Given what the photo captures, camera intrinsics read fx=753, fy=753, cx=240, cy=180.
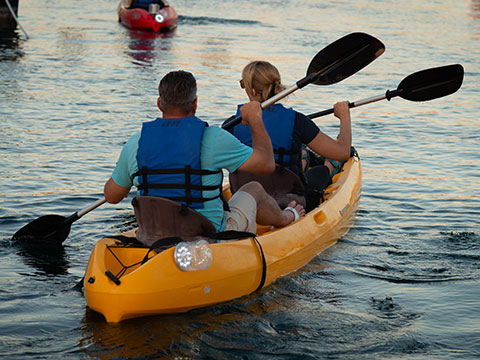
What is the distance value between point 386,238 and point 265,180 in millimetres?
1491

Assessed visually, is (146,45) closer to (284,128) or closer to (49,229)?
(49,229)

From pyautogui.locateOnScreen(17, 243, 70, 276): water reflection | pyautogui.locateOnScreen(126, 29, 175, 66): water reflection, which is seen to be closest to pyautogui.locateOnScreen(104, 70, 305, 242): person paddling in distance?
pyautogui.locateOnScreen(17, 243, 70, 276): water reflection

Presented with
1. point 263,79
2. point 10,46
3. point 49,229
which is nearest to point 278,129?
point 263,79

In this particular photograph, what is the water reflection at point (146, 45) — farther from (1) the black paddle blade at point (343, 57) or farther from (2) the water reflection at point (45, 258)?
(2) the water reflection at point (45, 258)

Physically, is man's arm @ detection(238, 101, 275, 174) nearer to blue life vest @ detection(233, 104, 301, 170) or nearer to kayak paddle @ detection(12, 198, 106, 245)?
blue life vest @ detection(233, 104, 301, 170)

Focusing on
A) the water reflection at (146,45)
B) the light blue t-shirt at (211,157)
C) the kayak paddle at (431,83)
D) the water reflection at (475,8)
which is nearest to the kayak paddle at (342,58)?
the kayak paddle at (431,83)

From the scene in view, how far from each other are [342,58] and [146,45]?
14.7 meters

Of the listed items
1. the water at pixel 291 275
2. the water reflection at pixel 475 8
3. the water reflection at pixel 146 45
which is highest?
the water at pixel 291 275

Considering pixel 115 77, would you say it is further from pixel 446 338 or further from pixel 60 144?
pixel 446 338

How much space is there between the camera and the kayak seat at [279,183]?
5.55 m

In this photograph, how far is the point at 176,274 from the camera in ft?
14.0

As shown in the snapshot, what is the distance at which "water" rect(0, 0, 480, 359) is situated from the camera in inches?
169

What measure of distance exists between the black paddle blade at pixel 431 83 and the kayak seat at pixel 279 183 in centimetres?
139

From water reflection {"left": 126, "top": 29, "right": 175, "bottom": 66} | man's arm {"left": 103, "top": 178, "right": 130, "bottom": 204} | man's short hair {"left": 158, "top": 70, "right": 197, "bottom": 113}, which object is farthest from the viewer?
water reflection {"left": 126, "top": 29, "right": 175, "bottom": 66}
